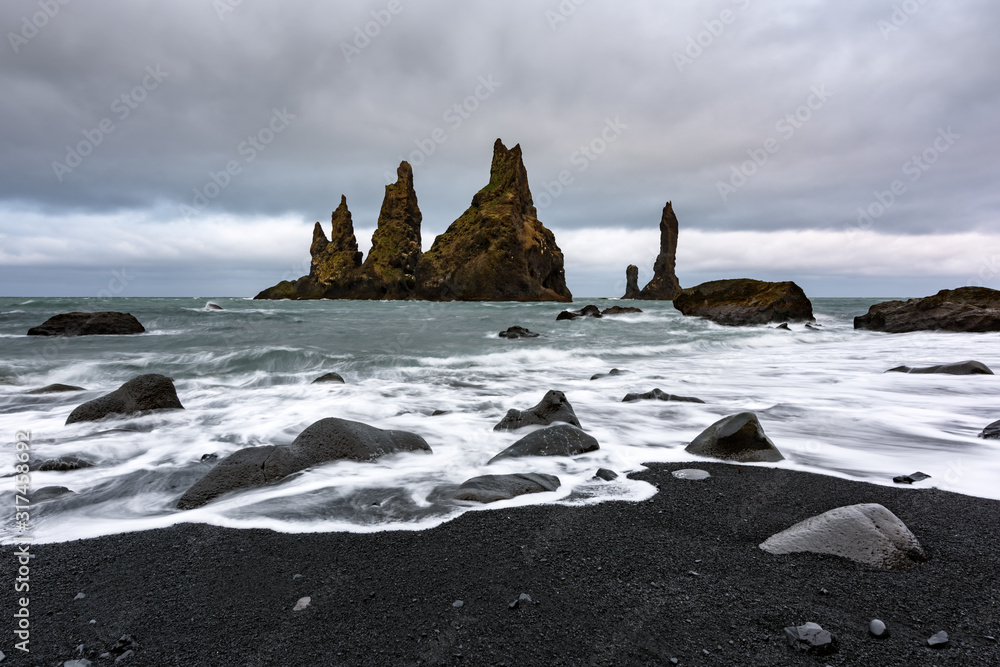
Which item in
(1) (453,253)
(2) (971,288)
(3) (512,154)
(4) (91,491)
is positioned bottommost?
(4) (91,491)

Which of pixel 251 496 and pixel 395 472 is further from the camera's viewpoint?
pixel 395 472

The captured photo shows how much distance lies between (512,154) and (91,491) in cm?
7323

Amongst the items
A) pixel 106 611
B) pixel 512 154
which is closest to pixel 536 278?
pixel 512 154

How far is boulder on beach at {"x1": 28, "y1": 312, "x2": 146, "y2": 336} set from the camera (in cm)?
1474

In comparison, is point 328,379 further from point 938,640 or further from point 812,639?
point 938,640

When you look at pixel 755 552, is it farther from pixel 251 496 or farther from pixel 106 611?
pixel 251 496

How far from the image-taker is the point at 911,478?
3.19 m

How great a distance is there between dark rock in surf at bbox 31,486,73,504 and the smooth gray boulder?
14.0 ft

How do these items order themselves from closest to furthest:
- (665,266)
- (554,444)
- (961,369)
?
(554,444) < (961,369) < (665,266)

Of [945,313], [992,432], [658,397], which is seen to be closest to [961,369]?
[992,432]

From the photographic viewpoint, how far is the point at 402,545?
7.83 ft

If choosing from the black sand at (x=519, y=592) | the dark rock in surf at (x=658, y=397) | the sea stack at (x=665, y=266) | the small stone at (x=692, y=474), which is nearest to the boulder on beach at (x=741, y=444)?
the small stone at (x=692, y=474)

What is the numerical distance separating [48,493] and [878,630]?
4576 mm

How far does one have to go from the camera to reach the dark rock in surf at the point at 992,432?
4172mm
